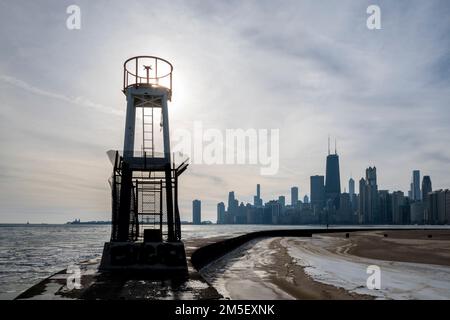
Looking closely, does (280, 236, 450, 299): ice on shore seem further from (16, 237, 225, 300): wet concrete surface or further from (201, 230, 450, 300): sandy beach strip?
(16, 237, 225, 300): wet concrete surface

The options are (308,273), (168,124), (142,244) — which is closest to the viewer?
(142,244)

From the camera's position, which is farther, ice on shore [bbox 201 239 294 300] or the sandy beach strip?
the sandy beach strip

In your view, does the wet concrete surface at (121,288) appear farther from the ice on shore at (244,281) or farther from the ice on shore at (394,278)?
the ice on shore at (394,278)

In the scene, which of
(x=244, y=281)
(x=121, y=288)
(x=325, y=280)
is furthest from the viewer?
(x=325, y=280)

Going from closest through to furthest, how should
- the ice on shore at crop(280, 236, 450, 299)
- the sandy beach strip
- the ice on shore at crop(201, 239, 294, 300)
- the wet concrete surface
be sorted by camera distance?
1. the wet concrete surface
2. the ice on shore at crop(201, 239, 294, 300)
3. the sandy beach strip
4. the ice on shore at crop(280, 236, 450, 299)

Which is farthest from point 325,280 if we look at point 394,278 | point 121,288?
point 121,288

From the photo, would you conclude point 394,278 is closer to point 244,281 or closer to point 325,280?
point 325,280

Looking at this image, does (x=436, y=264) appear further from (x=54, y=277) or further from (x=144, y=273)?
(x=54, y=277)

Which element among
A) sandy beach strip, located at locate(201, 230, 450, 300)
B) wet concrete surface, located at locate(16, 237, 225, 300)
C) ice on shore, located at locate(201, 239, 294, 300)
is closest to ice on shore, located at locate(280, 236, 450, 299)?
sandy beach strip, located at locate(201, 230, 450, 300)

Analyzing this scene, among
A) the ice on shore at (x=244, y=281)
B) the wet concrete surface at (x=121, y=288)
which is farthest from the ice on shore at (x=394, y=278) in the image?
the wet concrete surface at (x=121, y=288)
